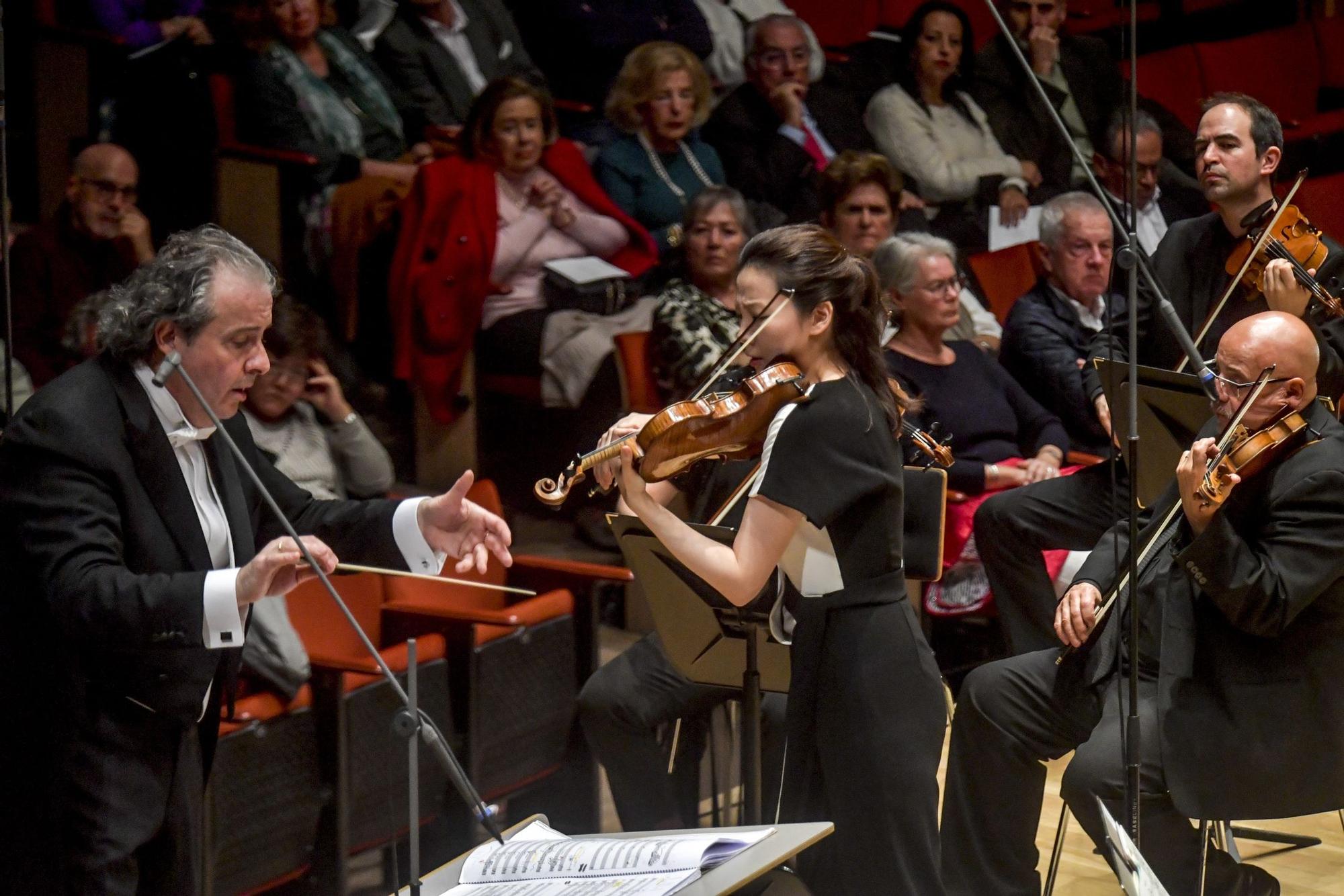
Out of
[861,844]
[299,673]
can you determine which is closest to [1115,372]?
[861,844]

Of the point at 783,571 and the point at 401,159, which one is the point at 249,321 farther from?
the point at 401,159

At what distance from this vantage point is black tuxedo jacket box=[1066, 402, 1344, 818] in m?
2.61

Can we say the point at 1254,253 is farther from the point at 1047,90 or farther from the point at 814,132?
the point at 1047,90

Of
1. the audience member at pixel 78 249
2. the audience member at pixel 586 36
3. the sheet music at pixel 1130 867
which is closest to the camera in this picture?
the sheet music at pixel 1130 867

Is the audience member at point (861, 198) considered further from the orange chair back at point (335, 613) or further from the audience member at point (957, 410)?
the orange chair back at point (335, 613)

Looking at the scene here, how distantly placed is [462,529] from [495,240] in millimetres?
2485

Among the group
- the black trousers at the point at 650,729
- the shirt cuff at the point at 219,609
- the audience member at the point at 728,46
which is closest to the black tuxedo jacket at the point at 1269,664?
the black trousers at the point at 650,729

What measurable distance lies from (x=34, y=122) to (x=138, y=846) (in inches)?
111

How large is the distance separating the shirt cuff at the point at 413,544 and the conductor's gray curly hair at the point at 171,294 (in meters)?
0.39

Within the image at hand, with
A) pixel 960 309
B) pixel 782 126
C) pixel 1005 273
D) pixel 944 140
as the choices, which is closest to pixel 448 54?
pixel 782 126

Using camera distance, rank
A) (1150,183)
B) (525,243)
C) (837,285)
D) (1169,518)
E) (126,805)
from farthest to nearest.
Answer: (1150,183), (525,243), (1169,518), (837,285), (126,805)

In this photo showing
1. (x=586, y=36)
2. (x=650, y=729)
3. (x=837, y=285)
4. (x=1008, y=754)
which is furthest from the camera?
(x=586, y=36)

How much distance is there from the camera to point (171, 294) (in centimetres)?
199

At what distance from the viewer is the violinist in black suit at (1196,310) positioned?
3418 mm
